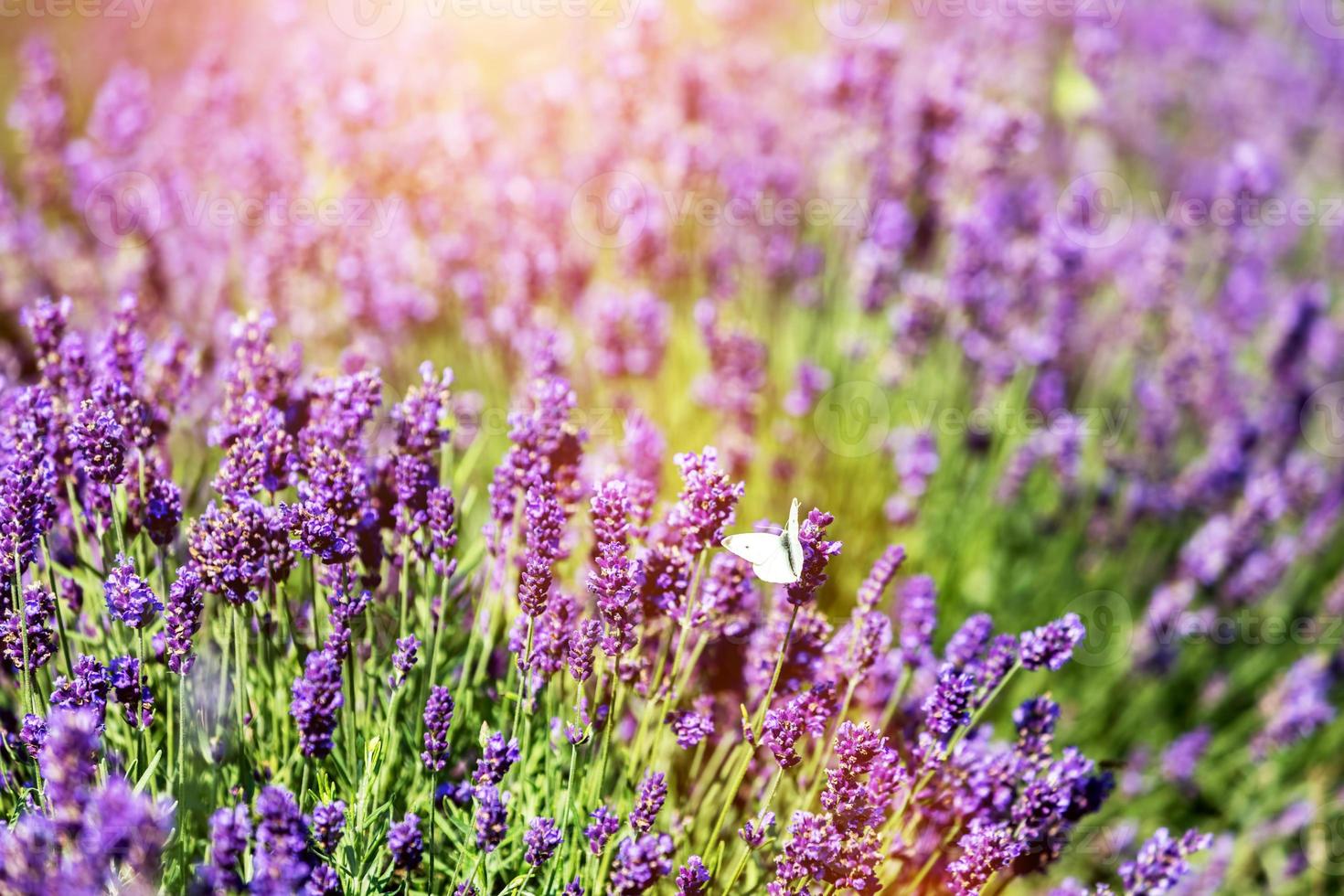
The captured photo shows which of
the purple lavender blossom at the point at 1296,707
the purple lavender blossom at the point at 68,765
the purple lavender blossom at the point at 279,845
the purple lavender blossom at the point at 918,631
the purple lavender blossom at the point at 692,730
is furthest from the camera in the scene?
the purple lavender blossom at the point at 1296,707

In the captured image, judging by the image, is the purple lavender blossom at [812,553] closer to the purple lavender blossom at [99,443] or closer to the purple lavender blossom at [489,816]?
the purple lavender blossom at [489,816]

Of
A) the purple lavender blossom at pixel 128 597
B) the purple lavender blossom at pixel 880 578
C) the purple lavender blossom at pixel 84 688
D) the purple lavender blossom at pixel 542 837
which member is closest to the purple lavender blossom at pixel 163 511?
the purple lavender blossom at pixel 128 597

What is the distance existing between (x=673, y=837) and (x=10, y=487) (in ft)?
4.38

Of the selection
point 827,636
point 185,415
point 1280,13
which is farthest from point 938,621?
point 1280,13

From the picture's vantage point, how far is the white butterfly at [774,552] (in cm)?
162

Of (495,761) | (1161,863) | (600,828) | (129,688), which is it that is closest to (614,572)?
(495,761)

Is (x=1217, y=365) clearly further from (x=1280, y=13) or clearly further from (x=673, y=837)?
(x=1280, y=13)

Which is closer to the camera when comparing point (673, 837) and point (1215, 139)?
point (673, 837)

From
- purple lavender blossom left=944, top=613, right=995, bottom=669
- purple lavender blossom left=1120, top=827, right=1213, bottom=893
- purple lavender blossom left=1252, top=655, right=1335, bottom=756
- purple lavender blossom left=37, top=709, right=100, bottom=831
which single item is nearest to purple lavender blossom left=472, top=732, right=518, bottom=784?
purple lavender blossom left=37, top=709, right=100, bottom=831

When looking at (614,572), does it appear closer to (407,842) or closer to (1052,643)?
(407,842)

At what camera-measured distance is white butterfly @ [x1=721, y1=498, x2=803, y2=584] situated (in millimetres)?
1615

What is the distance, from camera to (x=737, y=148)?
5.17m

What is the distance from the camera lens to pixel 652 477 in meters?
2.64

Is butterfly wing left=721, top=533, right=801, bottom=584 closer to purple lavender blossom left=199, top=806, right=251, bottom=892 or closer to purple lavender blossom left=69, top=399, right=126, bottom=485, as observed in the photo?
purple lavender blossom left=199, top=806, right=251, bottom=892
